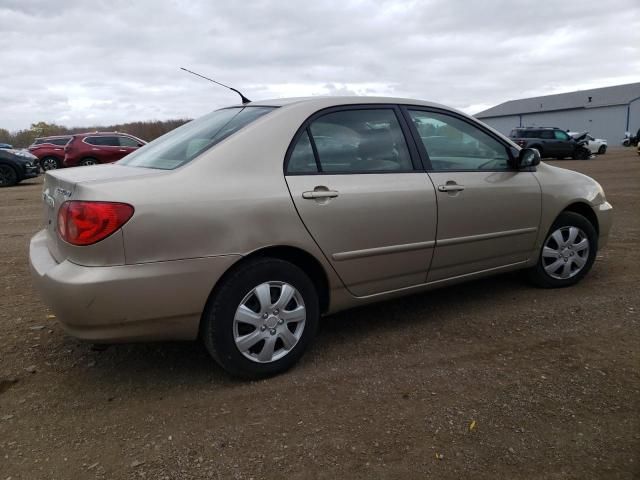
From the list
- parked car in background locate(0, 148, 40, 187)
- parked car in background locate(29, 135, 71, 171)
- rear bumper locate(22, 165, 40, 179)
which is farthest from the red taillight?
parked car in background locate(29, 135, 71, 171)

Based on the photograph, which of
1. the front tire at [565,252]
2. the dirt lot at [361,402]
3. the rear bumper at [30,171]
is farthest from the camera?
the rear bumper at [30,171]

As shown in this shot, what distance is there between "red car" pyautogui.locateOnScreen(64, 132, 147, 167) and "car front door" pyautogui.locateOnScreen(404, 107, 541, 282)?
15.4 m

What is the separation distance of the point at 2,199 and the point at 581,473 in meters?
12.9

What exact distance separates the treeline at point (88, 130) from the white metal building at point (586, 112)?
129 feet

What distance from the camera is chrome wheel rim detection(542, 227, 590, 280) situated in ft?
13.6

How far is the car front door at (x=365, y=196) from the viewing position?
9.53 feet

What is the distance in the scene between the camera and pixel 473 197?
3518 millimetres

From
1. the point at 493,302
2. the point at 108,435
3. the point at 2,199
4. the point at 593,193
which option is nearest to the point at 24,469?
the point at 108,435

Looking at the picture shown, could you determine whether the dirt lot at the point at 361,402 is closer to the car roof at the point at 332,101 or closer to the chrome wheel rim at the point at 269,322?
the chrome wheel rim at the point at 269,322

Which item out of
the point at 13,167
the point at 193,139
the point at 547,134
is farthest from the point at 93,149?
the point at 547,134

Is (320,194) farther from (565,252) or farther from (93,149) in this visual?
(93,149)

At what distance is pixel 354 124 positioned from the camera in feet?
10.6

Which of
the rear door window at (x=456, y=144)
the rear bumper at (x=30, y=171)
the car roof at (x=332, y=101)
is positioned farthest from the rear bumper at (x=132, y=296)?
the rear bumper at (x=30, y=171)

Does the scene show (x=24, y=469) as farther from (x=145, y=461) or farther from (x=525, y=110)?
(x=525, y=110)
